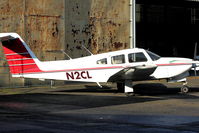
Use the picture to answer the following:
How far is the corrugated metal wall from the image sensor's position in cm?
2538

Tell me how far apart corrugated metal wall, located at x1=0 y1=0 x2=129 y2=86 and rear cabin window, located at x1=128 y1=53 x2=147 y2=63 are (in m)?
7.26

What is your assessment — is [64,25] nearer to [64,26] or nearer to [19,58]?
[64,26]

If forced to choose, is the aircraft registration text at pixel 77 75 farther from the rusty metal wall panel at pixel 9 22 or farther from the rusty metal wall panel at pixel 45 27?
the rusty metal wall panel at pixel 45 27

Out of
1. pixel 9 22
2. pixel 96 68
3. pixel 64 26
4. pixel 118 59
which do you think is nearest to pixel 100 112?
pixel 96 68

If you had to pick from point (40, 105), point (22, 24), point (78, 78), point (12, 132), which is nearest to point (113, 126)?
point (12, 132)

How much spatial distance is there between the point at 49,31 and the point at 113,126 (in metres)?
15.6

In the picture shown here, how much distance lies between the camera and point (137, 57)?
21.0 m

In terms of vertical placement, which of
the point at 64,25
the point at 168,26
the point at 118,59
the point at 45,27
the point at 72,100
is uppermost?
the point at 168,26

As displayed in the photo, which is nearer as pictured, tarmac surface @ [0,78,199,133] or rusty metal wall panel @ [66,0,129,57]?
tarmac surface @ [0,78,199,133]

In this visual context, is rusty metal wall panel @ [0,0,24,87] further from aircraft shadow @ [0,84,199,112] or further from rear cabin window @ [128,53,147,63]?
rear cabin window @ [128,53,147,63]

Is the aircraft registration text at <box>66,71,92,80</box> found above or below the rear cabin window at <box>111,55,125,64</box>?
below

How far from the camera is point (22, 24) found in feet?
84.3

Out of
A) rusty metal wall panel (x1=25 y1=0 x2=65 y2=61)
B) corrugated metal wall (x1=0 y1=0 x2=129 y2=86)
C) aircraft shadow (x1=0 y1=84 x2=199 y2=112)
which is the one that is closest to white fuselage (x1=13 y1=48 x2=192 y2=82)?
aircraft shadow (x1=0 y1=84 x2=199 y2=112)

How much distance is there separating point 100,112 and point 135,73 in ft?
18.8
